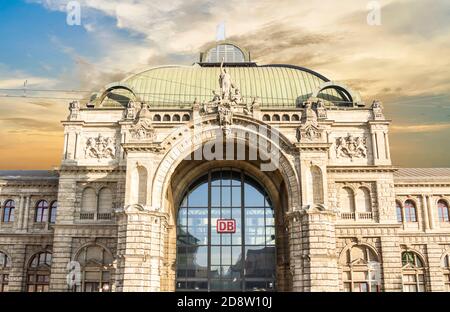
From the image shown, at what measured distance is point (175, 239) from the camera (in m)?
48.4

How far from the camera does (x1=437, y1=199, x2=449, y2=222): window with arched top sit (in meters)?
51.2

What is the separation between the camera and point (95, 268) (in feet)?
152

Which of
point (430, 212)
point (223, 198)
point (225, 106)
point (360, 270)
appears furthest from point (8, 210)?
point (430, 212)

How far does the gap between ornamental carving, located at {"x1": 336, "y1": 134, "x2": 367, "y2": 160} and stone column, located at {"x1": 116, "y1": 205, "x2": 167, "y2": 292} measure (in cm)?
1952

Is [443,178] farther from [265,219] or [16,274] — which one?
[16,274]

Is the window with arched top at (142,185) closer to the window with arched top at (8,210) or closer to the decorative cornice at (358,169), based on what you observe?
the window with arched top at (8,210)

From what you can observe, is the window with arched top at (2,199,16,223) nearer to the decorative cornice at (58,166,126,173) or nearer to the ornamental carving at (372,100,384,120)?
the decorative cornice at (58,166,126,173)

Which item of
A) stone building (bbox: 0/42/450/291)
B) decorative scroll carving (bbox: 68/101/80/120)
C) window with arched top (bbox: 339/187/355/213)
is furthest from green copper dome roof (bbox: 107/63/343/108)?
window with arched top (bbox: 339/187/355/213)

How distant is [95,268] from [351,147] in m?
28.1

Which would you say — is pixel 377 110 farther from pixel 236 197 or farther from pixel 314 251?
pixel 314 251

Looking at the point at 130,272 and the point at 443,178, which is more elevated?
the point at 443,178
